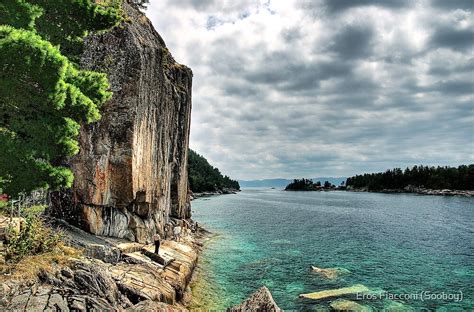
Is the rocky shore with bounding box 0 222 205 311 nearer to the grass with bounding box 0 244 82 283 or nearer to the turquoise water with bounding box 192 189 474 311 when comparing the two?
the grass with bounding box 0 244 82 283

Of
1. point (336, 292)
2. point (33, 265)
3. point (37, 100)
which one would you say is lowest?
point (336, 292)

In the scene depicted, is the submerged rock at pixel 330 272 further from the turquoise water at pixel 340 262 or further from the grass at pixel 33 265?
the grass at pixel 33 265

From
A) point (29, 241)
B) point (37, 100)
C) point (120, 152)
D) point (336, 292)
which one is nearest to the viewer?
Answer: point (37, 100)

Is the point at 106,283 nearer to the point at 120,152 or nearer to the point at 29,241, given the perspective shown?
the point at 29,241

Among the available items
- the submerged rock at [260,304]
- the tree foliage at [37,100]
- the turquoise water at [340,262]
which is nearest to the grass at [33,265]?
the tree foliage at [37,100]

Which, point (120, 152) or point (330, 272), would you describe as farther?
point (330, 272)

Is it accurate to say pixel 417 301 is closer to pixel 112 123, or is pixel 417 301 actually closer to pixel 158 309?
pixel 158 309

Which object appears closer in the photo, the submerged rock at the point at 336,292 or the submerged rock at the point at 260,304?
the submerged rock at the point at 260,304

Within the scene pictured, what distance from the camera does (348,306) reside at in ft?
74.2

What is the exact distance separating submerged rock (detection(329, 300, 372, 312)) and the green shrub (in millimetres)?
18827

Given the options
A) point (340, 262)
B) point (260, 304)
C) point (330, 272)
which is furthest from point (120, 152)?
point (340, 262)

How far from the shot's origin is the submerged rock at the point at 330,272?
31017 mm

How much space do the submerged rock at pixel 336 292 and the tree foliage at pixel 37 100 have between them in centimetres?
1969

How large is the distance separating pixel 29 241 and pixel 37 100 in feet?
23.0
